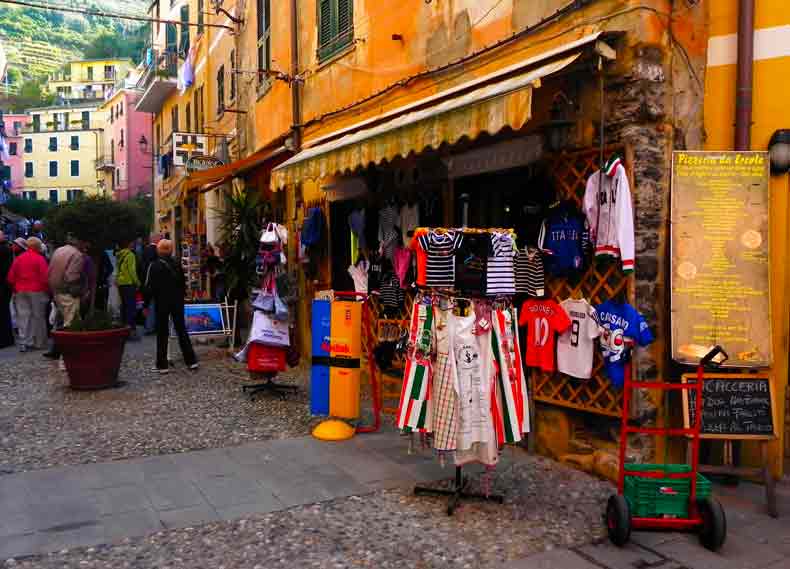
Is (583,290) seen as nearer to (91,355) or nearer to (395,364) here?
(395,364)

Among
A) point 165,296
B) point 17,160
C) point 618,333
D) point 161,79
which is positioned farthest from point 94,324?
point 17,160

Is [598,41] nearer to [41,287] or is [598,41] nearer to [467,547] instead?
[467,547]

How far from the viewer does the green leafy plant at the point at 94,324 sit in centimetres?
842

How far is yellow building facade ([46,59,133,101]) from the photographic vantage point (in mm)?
85562

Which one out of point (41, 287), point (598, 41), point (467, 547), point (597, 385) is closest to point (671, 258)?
point (597, 385)

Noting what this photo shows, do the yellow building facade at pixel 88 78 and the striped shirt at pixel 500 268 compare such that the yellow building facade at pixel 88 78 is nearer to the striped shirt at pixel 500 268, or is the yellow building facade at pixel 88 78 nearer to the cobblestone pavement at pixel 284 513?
the cobblestone pavement at pixel 284 513

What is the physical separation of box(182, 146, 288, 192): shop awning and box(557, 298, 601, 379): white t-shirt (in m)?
6.76

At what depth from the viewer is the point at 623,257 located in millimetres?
5137

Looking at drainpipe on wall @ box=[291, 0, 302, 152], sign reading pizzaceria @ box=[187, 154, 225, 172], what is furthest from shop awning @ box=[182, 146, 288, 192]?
sign reading pizzaceria @ box=[187, 154, 225, 172]

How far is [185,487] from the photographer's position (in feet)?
16.9

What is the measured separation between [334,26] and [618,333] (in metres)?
7.00

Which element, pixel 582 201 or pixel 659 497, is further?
pixel 582 201

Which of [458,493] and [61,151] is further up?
[61,151]

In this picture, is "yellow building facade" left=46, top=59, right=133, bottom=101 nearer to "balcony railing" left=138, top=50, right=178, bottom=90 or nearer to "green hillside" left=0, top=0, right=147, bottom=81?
"green hillside" left=0, top=0, right=147, bottom=81
